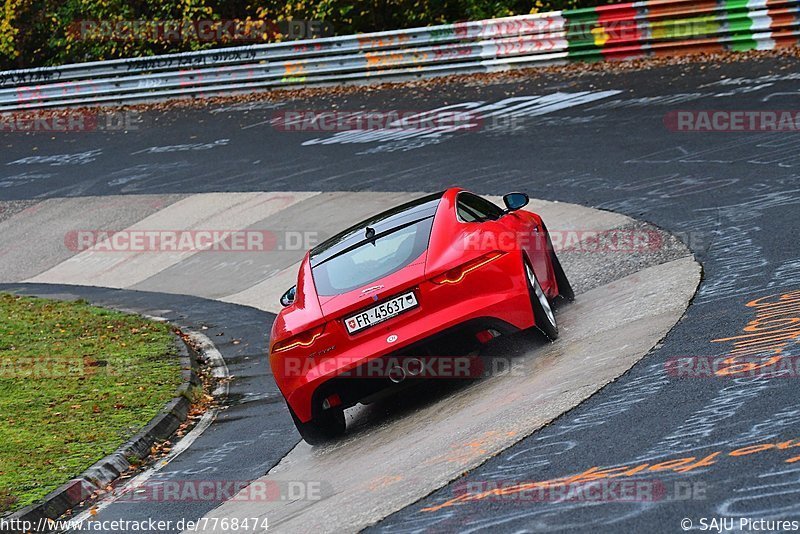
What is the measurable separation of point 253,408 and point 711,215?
5233 mm

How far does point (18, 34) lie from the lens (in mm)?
35062

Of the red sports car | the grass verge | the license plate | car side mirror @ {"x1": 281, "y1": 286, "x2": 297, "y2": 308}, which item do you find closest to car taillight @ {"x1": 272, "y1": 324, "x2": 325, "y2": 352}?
the red sports car

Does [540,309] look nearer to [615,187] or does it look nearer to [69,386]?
[69,386]

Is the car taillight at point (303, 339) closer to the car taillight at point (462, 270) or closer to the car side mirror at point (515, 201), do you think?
the car taillight at point (462, 270)

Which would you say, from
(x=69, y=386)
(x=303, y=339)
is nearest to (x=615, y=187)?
(x=69, y=386)

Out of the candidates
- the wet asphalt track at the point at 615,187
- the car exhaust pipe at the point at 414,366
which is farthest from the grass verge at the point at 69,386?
the car exhaust pipe at the point at 414,366

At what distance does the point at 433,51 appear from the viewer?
25.2 metres

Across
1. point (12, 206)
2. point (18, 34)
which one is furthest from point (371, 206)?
point (18, 34)

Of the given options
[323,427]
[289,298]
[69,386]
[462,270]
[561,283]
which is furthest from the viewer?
[69,386]

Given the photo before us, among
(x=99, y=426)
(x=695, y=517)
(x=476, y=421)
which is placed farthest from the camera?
(x=99, y=426)

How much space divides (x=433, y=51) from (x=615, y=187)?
440 inches

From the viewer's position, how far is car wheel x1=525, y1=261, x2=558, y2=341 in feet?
28.6

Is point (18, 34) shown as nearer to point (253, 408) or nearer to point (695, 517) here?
point (253, 408)

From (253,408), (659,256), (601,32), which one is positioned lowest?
(253,408)
